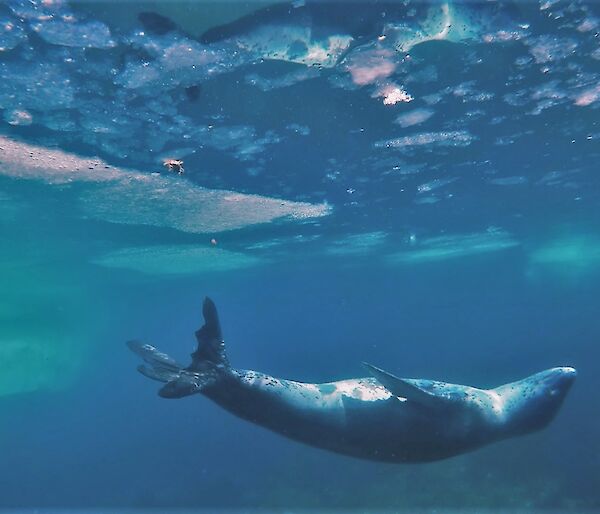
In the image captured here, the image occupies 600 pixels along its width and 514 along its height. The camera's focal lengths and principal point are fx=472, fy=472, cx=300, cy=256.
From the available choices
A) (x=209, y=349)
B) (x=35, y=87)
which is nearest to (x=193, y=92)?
(x=35, y=87)

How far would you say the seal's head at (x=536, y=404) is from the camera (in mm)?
→ 8359

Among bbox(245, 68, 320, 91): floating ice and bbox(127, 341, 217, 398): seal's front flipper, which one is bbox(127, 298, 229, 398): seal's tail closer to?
bbox(127, 341, 217, 398): seal's front flipper

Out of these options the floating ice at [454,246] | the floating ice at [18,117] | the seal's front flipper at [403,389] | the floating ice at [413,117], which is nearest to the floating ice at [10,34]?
the floating ice at [18,117]

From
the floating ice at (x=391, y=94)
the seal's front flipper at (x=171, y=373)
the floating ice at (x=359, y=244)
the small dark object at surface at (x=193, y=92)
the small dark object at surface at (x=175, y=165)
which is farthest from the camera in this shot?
the floating ice at (x=359, y=244)

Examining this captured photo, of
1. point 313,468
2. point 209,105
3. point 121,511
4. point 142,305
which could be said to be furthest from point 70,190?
point 142,305

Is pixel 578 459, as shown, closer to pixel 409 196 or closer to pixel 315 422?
pixel 409 196

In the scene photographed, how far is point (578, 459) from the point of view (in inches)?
689

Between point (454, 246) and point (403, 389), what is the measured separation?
98.1 ft

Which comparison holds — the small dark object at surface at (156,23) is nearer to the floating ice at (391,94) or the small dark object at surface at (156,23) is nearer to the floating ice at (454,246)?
the floating ice at (391,94)

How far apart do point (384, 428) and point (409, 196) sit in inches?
550

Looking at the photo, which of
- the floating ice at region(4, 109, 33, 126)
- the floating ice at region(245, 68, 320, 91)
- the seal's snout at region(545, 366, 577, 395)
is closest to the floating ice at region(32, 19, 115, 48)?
the floating ice at region(245, 68, 320, 91)

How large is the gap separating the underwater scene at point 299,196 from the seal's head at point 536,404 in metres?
0.04

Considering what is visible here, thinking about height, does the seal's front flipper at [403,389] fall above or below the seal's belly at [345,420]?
above

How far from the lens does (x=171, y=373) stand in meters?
7.14
